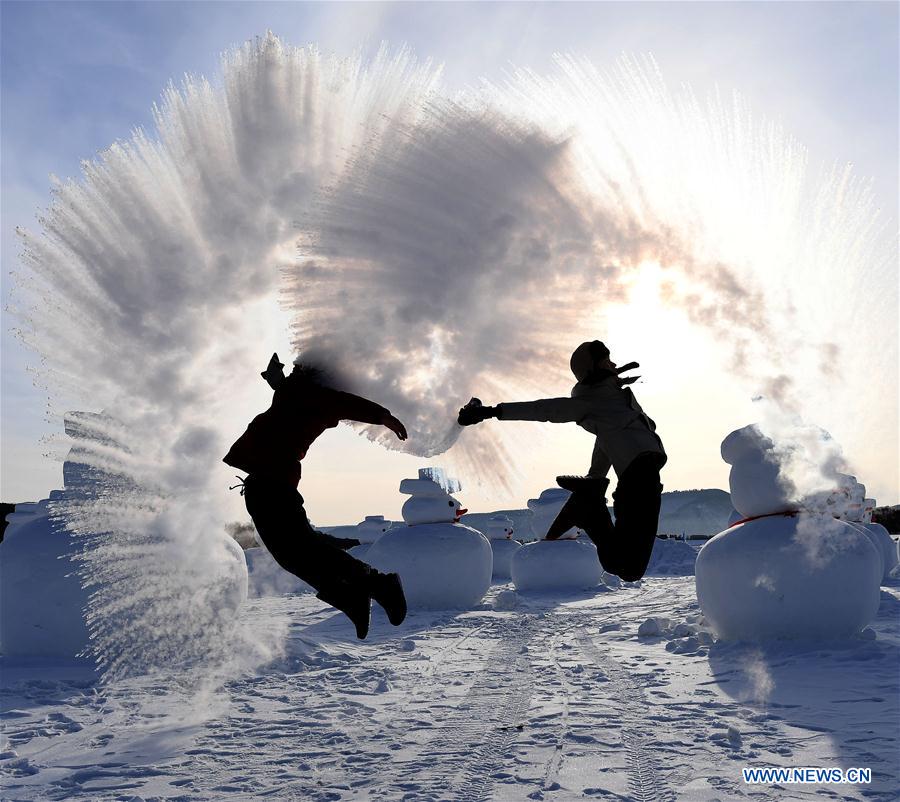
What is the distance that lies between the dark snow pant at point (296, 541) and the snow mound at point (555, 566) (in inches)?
1103

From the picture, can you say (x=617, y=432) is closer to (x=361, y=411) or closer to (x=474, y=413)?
(x=474, y=413)

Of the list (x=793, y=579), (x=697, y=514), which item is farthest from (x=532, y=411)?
(x=697, y=514)

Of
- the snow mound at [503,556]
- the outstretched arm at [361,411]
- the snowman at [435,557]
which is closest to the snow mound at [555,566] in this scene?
the snowman at [435,557]

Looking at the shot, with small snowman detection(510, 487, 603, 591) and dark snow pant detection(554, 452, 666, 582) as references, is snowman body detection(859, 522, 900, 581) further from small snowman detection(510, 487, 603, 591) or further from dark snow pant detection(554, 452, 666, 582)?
dark snow pant detection(554, 452, 666, 582)

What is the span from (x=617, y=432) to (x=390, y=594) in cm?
171

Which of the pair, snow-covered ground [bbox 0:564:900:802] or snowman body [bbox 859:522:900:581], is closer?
snow-covered ground [bbox 0:564:900:802]

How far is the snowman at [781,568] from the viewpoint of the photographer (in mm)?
14930

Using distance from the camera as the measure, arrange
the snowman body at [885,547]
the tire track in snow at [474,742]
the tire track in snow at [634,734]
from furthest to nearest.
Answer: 1. the snowman body at [885,547]
2. the tire track in snow at [474,742]
3. the tire track in snow at [634,734]

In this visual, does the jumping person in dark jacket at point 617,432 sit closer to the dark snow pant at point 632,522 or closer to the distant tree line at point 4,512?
the dark snow pant at point 632,522

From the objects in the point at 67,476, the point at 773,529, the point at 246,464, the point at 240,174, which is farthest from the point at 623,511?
the point at 67,476

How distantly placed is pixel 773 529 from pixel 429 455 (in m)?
12.9

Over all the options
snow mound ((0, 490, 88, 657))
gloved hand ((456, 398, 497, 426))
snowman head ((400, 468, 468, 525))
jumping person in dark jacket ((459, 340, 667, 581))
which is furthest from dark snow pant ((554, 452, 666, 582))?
snowman head ((400, 468, 468, 525))

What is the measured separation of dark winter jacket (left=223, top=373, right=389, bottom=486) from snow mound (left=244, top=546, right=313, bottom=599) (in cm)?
3277

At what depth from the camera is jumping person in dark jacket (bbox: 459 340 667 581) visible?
4223 millimetres
